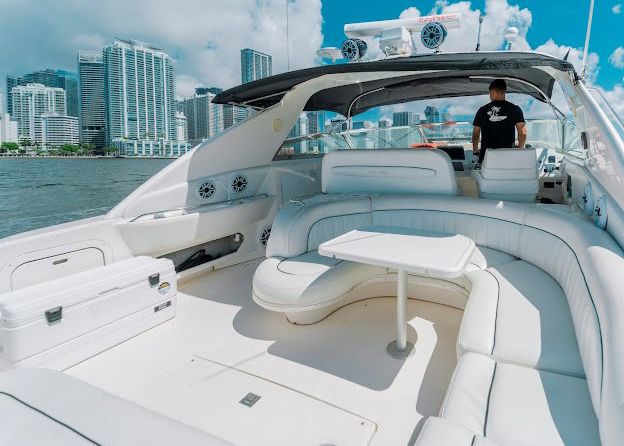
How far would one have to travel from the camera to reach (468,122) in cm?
461

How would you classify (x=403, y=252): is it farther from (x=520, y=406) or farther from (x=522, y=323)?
(x=520, y=406)

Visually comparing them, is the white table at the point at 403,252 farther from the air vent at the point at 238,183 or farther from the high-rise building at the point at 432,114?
the high-rise building at the point at 432,114

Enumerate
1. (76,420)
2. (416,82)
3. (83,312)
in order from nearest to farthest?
(76,420), (83,312), (416,82)

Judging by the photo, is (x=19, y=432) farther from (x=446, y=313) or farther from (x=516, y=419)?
(x=446, y=313)

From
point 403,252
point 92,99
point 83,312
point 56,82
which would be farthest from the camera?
point 56,82

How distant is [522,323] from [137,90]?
52.2ft

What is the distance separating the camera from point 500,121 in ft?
9.87

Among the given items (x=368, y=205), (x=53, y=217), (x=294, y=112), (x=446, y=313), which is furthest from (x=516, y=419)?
(x=53, y=217)

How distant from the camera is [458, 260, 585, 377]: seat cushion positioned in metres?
1.16

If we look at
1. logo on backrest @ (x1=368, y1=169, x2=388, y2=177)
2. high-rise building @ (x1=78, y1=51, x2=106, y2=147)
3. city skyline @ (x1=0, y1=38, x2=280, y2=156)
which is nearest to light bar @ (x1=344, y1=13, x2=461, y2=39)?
logo on backrest @ (x1=368, y1=169, x2=388, y2=177)

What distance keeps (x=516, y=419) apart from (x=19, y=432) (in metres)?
1.04

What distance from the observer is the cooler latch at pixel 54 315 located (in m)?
1.67

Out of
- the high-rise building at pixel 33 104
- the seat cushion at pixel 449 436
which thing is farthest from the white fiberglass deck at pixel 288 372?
the high-rise building at pixel 33 104

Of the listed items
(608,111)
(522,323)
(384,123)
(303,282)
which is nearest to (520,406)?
(522,323)
